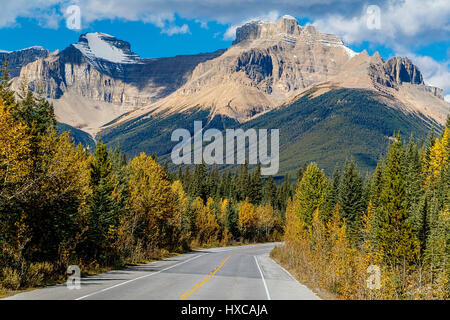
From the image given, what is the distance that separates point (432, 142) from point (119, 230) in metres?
69.0

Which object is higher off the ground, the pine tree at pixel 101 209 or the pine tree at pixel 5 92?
the pine tree at pixel 5 92

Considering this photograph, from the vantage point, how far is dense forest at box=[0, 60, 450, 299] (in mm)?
21641

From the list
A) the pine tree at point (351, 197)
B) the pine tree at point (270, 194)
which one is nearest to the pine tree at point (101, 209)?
the pine tree at point (351, 197)

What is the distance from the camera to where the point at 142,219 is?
44.4 metres

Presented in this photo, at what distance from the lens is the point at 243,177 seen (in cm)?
13812

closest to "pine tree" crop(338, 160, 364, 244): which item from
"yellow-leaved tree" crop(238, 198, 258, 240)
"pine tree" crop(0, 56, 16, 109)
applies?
"yellow-leaved tree" crop(238, 198, 258, 240)

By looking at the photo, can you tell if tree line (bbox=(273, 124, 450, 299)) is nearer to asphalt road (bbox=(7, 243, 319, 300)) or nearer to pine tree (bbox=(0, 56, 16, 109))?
asphalt road (bbox=(7, 243, 319, 300))

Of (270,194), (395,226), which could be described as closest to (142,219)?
(395,226)

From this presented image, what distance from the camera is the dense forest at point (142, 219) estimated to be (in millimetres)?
21641

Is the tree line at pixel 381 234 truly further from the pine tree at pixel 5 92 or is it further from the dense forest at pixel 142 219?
the pine tree at pixel 5 92

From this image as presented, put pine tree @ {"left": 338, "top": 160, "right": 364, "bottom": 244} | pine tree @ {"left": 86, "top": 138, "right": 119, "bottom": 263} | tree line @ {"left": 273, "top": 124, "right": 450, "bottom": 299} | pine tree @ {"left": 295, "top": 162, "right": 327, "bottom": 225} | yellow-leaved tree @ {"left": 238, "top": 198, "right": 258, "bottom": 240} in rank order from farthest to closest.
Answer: yellow-leaved tree @ {"left": 238, "top": 198, "right": 258, "bottom": 240} < pine tree @ {"left": 338, "top": 160, "right": 364, "bottom": 244} < pine tree @ {"left": 295, "top": 162, "right": 327, "bottom": 225} < pine tree @ {"left": 86, "top": 138, "right": 119, "bottom": 263} < tree line @ {"left": 273, "top": 124, "right": 450, "bottom": 299}

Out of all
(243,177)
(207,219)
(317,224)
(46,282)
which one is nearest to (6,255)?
(46,282)

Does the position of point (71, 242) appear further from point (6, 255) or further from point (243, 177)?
point (243, 177)

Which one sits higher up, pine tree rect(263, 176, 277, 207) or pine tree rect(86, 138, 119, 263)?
pine tree rect(263, 176, 277, 207)
